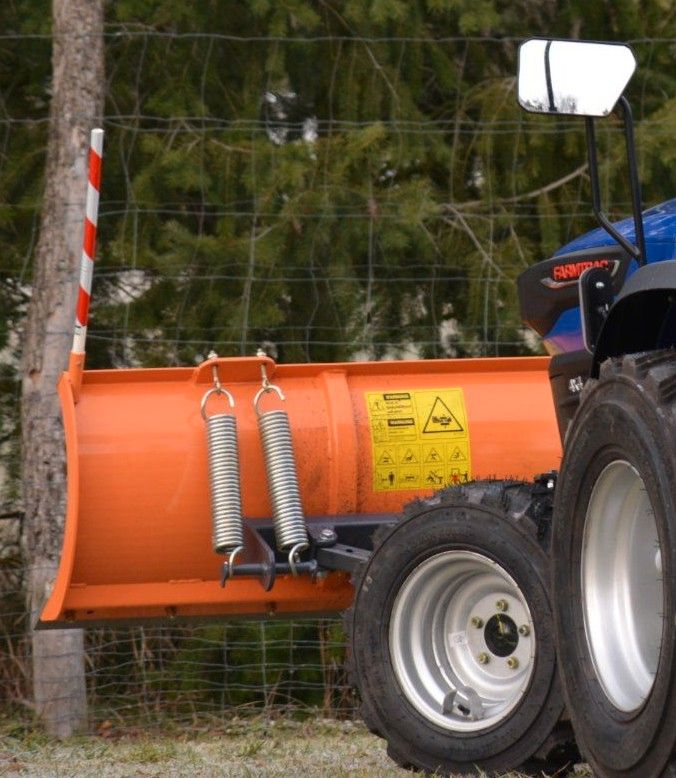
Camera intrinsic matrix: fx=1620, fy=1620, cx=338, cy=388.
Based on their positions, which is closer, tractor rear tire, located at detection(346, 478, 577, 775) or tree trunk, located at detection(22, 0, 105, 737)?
tractor rear tire, located at detection(346, 478, 577, 775)

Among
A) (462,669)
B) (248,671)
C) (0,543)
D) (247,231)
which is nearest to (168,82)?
(247,231)

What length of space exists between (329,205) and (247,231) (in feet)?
1.47

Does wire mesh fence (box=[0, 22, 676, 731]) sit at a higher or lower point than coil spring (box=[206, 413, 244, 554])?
higher

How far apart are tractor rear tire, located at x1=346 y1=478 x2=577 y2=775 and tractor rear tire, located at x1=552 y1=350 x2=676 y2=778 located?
713mm

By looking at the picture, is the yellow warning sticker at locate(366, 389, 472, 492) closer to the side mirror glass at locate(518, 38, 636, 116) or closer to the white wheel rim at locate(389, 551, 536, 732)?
the white wheel rim at locate(389, 551, 536, 732)

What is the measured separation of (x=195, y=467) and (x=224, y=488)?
0.72 feet

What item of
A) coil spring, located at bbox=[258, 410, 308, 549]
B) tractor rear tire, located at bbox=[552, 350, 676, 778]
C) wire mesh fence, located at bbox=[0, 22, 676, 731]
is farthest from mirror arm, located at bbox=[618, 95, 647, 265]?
wire mesh fence, located at bbox=[0, 22, 676, 731]

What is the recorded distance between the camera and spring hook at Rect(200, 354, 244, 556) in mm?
5113

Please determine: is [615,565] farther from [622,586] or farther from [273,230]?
[273,230]

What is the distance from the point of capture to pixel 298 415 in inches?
216

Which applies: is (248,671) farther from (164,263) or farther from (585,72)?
(585,72)

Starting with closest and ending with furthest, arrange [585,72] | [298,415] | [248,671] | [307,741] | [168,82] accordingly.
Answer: [585,72] → [298,415] → [307,741] → [248,671] → [168,82]

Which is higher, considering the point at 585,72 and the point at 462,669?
the point at 585,72

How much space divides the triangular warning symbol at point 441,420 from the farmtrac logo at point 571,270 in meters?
1.30
